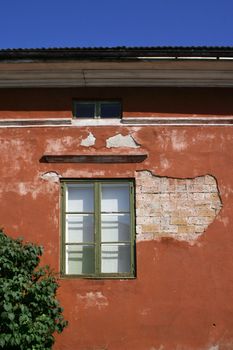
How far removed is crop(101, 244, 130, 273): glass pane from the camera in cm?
761

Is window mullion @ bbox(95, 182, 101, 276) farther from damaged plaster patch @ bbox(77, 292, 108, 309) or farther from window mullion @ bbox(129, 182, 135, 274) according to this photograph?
window mullion @ bbox(129, 182, 135, 274)

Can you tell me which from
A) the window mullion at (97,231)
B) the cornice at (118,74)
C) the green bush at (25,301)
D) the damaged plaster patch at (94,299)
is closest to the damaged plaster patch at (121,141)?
the window mullion at (97,231)

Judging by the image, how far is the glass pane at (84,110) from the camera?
7965 mm

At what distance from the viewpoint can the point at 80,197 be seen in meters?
7.80

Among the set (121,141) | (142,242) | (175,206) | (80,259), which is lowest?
(80,259)

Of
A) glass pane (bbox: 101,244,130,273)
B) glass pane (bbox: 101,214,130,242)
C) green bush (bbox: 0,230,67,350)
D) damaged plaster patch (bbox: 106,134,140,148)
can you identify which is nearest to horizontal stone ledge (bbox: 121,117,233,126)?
damaged plaster patch (bbox: 106,134,140,148)

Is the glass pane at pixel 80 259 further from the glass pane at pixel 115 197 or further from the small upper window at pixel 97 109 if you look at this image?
the small upper window at pixel 97 109

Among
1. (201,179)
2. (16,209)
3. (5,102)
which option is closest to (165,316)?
(201,179)

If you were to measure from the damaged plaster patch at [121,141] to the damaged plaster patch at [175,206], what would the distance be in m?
0.46

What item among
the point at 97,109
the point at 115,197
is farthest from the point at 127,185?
the point at 97,109

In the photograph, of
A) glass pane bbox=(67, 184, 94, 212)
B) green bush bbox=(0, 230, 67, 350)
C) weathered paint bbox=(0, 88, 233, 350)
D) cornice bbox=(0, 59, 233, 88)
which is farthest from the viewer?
glass pane bbox=(67, 184, 94, 212)

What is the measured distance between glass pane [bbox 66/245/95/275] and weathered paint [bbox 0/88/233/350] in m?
0.17

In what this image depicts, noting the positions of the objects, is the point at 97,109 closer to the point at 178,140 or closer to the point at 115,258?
the point at 178,140

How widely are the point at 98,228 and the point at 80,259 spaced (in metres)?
0.53
